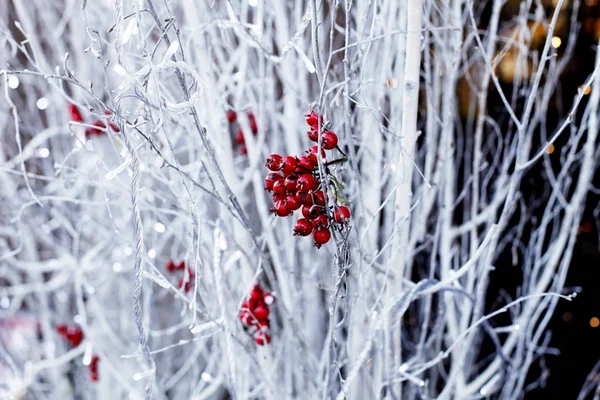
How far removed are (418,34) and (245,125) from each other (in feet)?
1.35

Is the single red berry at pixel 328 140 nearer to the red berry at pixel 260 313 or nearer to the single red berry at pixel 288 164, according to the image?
the single red berry at pixel 288 164

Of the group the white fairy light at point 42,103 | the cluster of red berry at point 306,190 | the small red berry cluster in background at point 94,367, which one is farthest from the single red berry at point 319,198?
the small red berry cluster in background at point 94,367

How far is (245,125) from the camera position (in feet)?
3.26

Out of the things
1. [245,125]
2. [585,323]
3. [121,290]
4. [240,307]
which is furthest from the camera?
[585,323]

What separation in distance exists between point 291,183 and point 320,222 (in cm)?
5

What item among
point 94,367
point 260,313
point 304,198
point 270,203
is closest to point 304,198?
point 304,198

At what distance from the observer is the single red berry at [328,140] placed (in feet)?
1.86

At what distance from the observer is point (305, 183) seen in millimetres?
540

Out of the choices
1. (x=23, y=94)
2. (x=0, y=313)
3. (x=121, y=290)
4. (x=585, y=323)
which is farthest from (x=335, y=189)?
(x=23, y=94)

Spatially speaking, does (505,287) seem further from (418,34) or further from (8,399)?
(8,399)

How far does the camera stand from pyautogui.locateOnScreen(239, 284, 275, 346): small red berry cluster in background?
2.77ft

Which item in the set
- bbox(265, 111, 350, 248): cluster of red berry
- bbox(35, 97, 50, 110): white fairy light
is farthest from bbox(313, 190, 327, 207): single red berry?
bbox(35, 97, 50, 110): white fairy light

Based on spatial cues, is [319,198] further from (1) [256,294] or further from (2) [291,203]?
(1) [256,294]

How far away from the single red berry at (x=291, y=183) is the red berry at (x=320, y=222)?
43 mm
